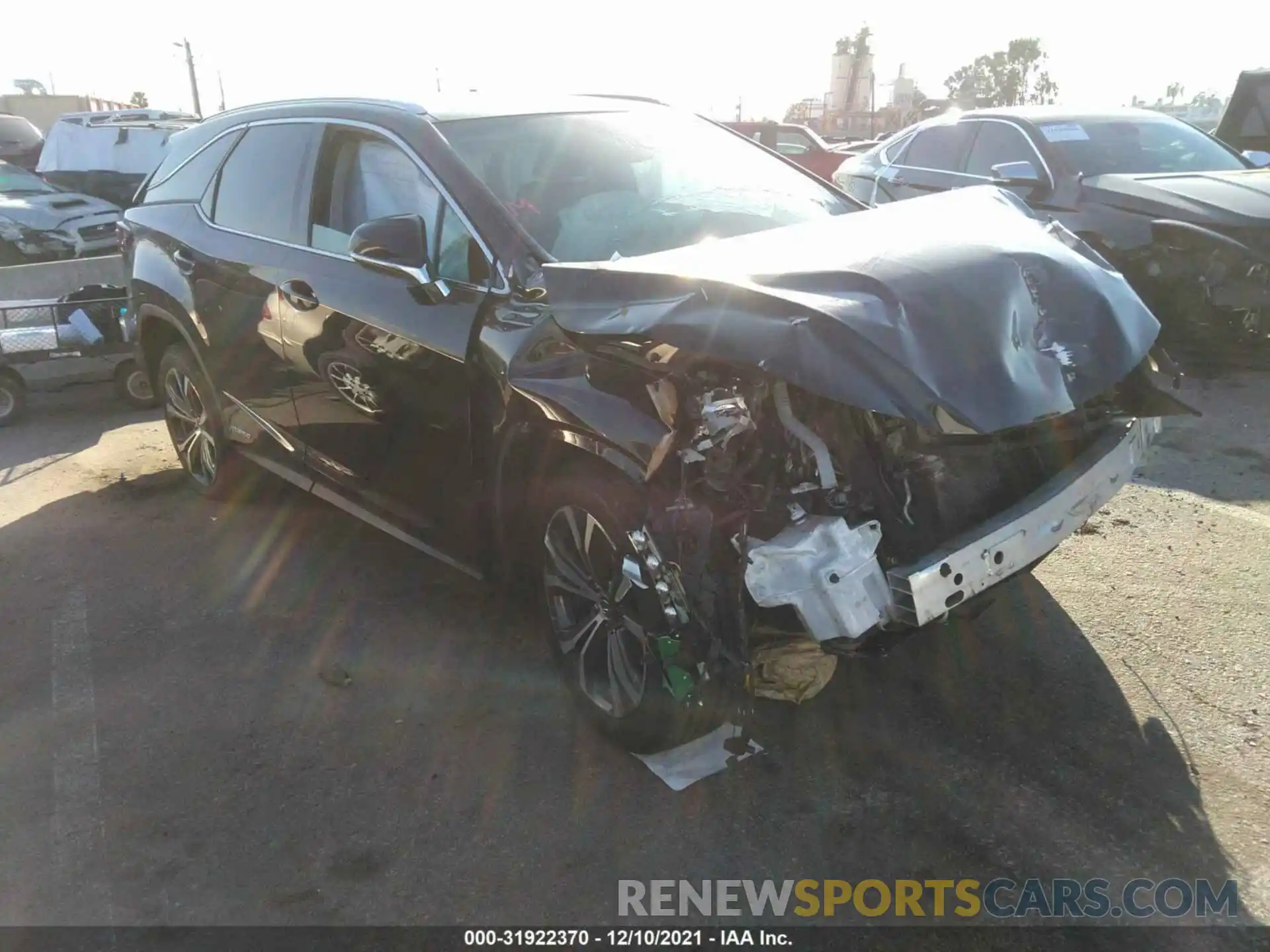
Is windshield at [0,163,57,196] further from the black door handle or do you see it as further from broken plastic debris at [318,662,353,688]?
broken plastic debris at [318,662,353,688]

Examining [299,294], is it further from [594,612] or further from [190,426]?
[190,426]

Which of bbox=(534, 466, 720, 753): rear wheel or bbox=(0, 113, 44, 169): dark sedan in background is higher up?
bbox=(534, 466, 720, 753): rear wheel

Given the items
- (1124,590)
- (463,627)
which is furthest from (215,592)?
(1124,590)

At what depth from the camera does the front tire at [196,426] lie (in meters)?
5.13

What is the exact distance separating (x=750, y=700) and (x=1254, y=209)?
590 centimetres

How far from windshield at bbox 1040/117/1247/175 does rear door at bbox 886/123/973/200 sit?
80 cm

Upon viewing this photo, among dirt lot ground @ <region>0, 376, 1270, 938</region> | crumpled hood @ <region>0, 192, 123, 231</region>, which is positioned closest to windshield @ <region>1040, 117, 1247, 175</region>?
dirt lot ground @ <region>0, 376, 1270, 938</region>

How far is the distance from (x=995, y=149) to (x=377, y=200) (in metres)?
6.08

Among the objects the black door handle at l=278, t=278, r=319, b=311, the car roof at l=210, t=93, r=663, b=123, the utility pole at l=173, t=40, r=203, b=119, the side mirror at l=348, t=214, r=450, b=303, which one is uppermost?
the car roof at l=210, t=93, r=663, b=123

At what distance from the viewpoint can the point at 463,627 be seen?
402cm

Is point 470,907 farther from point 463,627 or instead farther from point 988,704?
point 988,704

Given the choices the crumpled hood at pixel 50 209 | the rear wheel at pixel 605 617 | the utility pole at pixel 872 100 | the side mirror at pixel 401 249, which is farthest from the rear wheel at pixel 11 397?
the utility pole at pixel 872 100

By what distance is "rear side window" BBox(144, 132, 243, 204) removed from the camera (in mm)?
4867

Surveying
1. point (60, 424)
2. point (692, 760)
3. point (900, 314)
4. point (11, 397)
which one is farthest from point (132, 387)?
point (900, 314)
